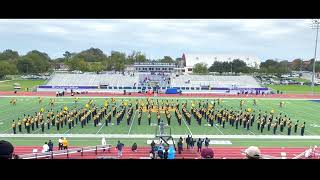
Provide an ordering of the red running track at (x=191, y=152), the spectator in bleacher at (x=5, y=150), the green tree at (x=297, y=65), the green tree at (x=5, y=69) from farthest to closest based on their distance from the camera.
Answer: the green tree at (x=297, y=65) < the green tree at (x=5, y=69) < the red running track at (x=191, y=152) < the spectator in bleacher at (x=5, y=150)

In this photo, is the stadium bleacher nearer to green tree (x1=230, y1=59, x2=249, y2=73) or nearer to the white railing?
green tree (x1=230, y1=59, x2=249, y2=73)

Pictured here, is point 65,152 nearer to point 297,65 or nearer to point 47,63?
point 47,63

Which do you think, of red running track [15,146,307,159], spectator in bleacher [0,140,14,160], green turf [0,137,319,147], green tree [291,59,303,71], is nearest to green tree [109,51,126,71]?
green tree [291,59,303,71]

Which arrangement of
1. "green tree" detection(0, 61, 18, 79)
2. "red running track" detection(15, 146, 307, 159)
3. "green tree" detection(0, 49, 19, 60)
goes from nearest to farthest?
"red running track" detection(15, 146, 307, 159), "green tree" detection(0, 61, 18, 79), "green tree" detection(0, 49, 19, 60)

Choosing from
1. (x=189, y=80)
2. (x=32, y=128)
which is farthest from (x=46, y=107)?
(x=189, y=80)

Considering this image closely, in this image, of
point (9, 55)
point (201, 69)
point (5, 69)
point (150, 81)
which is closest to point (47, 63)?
point (9, 55)

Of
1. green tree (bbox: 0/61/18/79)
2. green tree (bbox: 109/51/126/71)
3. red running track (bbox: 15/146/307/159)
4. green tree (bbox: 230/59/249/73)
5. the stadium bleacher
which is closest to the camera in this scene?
red running track (bbox: 15/146/307/159)

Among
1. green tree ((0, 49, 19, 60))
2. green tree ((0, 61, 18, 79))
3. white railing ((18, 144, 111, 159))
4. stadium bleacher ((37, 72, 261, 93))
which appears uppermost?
green tree ((0, 49, 19, 60))

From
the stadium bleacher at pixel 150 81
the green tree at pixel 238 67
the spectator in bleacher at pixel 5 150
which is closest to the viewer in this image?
the spectator in bleacher at pixel 5 150

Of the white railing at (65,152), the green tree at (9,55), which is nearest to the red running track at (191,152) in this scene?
the white railing at (65,152)

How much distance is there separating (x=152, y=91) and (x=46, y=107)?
533 inches

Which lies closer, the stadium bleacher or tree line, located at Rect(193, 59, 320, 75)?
the stadium bleacher

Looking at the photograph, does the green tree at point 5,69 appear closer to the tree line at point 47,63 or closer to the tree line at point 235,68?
the tree line at point 47,63
